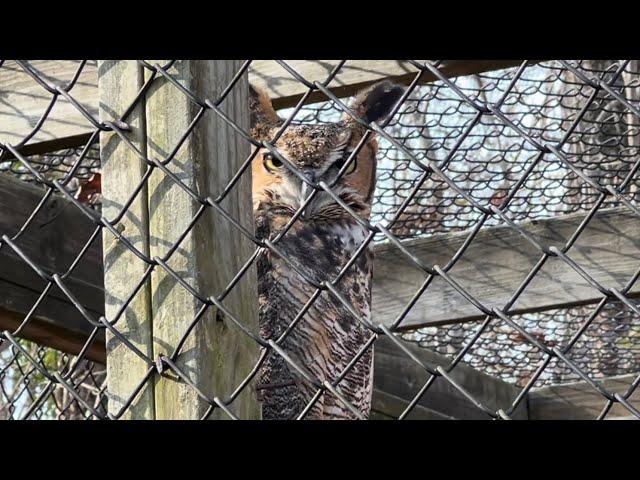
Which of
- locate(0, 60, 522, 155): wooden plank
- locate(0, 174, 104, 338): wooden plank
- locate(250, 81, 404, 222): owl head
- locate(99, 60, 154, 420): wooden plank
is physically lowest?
locate(99, 60, 154, 420): wooden plank

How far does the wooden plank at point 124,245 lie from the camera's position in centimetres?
158

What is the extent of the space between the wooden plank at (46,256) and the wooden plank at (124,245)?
868mm

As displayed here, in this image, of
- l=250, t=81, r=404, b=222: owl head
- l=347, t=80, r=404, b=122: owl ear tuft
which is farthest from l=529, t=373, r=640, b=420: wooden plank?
l=347, t=80, r=404, b=122: owl ear tuft

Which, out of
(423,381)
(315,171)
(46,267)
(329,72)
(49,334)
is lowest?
(49,334)

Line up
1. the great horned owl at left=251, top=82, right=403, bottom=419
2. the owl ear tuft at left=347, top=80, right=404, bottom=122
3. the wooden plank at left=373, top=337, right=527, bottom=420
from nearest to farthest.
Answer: the owl ear tuft at left=347, top=80, right=404, bottom=122 < the great horned owl at left=251, top=82, right=403, bottom=419 < the wooden plank at left=373, top=337, right=527, bottom=420

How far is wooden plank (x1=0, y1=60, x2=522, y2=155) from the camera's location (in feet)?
7.46

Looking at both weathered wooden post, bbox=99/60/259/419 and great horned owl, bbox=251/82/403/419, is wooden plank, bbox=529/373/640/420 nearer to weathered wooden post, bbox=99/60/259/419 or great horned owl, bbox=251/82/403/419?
great horned owl, bbox=251/82/403/419

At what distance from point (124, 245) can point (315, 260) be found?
5.81 feet

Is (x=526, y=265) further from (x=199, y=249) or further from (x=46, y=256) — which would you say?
(x=199, y=249)

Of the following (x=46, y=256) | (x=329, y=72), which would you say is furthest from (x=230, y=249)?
(x=46, y=256)

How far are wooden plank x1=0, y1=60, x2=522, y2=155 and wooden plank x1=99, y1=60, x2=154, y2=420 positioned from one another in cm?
68

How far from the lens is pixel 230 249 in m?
1.58
